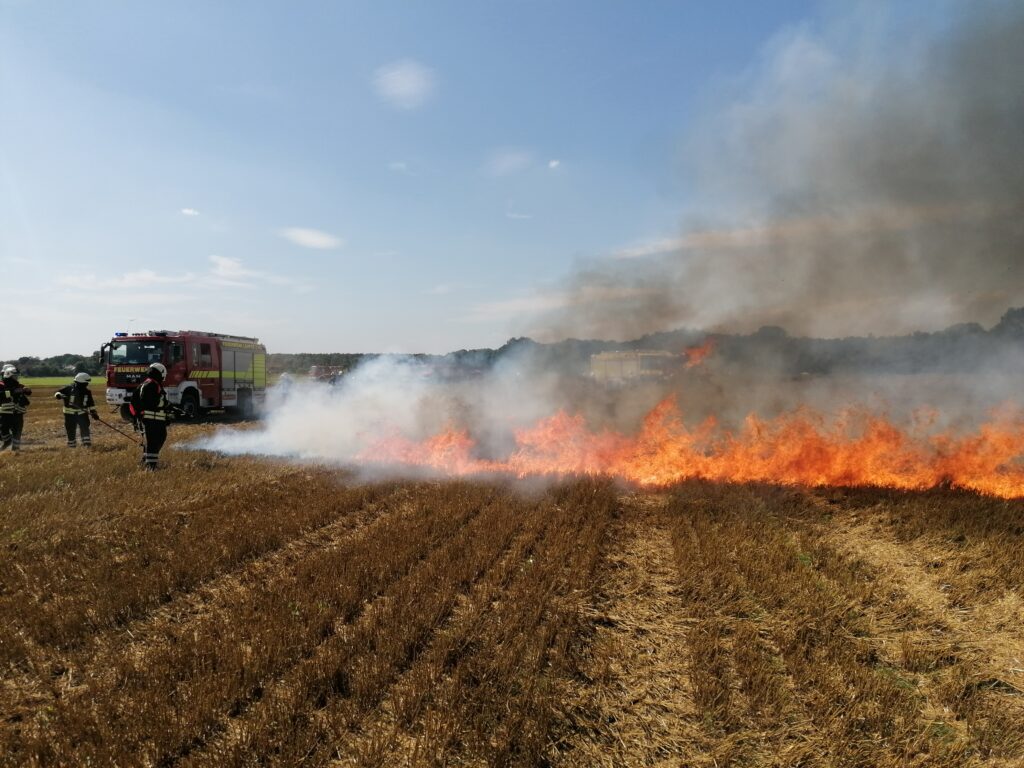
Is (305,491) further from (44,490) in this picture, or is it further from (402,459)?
(44,490)

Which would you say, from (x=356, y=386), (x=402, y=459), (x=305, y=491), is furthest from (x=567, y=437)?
(x=356, y=386)

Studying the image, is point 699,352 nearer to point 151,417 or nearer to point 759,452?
point 759,452

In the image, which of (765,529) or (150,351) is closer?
(765,529)

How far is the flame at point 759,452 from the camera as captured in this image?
9.98 metres

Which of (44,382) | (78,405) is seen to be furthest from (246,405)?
(44,382)

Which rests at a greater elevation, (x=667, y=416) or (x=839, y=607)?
(x=667, y=416)

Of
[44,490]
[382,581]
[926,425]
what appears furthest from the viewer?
[926,425]

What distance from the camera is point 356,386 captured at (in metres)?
17.8

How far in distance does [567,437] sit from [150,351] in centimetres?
1555

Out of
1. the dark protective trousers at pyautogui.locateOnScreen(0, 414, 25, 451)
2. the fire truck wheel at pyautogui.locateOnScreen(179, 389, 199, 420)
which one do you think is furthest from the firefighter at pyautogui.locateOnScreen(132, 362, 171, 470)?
the fire truck wheel at pyautogui.locateOnScreen(179, 389, 199, 420)

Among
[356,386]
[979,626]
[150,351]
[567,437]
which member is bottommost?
[979,626]

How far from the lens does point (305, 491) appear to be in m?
10.0

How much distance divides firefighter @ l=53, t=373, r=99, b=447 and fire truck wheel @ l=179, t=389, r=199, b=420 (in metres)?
4.73

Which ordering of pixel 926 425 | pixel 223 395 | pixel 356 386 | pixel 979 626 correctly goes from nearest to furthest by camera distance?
1. pixel 979 626
2. pixel 926 425
3. pixel 356 386
4. pixel 223 395
